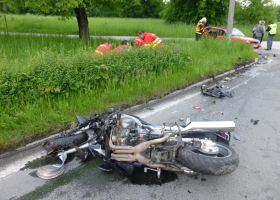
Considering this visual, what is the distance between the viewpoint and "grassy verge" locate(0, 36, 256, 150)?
3980 millimetres

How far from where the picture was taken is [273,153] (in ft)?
11.4

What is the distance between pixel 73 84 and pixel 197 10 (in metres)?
28.3

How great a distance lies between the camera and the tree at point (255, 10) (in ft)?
106

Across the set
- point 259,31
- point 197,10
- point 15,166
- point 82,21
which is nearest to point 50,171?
point 15,166

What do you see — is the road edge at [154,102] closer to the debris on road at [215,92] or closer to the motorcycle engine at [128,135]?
the debris on road at [215,92]

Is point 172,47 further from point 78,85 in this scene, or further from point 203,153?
point 203,153

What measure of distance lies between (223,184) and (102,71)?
3589 millimetres

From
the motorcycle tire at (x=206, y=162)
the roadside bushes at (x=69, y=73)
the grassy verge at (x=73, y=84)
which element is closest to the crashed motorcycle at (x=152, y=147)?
the motorcycle tire at (x=206, y=162)

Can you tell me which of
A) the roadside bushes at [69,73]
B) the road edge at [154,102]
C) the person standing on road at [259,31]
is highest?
the person standing on road at [259,31]

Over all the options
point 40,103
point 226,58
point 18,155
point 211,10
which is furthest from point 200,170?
point 211,10

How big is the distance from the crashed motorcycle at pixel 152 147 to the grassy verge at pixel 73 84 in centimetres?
102

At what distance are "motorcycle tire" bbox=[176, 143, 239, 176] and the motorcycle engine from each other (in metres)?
0.49

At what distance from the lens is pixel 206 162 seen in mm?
2521

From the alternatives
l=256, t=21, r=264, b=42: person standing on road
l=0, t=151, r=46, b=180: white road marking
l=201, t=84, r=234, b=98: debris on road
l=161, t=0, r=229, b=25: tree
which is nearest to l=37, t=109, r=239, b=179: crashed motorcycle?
l=0, t=151, r=46, b=180: white road marking
